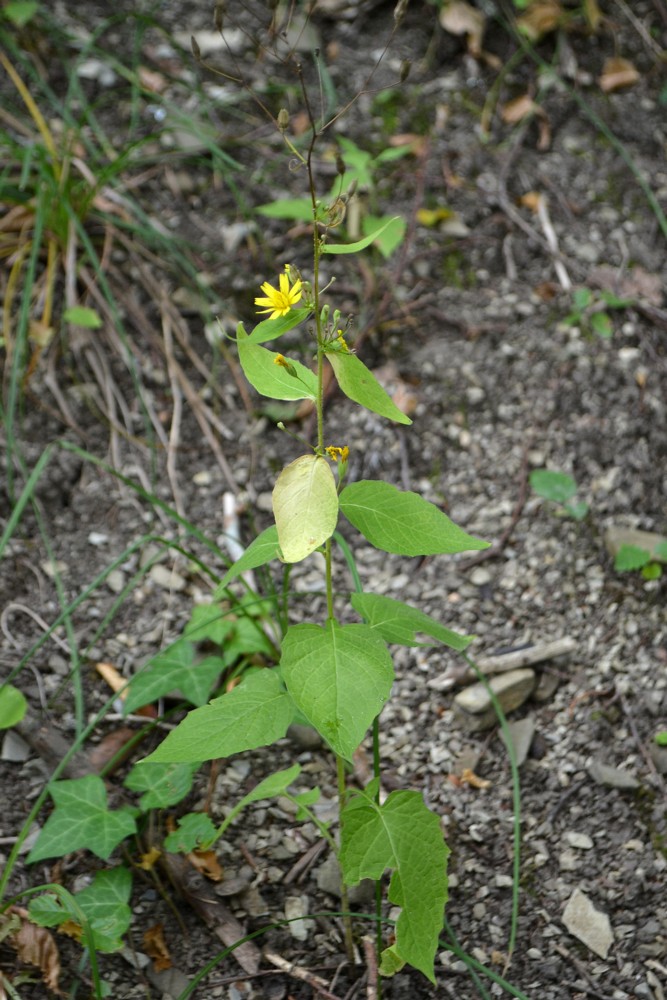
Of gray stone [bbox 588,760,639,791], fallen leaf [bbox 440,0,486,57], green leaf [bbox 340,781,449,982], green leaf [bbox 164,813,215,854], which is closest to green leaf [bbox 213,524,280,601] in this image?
green leaf [bbox 340,781,449,982]

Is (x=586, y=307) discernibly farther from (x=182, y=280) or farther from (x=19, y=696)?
(x=19, y=696)

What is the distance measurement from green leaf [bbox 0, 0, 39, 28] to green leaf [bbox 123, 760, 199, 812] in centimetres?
226

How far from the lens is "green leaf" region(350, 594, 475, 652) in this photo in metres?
1.37

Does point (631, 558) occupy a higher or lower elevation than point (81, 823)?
lower

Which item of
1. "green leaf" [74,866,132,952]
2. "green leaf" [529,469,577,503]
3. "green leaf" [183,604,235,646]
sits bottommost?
"green leaf" [529,469,577,503]

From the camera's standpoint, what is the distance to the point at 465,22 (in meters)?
3.10

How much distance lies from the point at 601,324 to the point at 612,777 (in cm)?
126

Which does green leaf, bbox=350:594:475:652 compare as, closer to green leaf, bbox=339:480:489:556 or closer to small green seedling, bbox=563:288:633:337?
green leaf, bbox=339:480:489:556

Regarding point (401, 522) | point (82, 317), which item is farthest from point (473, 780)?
point (82, 317)

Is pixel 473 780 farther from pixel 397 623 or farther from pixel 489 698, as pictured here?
pixel 397 623

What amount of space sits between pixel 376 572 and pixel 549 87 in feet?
5.90

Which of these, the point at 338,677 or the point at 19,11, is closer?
the point at 338,677

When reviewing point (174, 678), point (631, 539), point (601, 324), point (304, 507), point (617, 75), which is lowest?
point (631, 539)

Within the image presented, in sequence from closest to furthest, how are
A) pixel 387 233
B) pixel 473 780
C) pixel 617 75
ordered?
pixel 473 780 → pixel 387 233 → pixel 617 75
